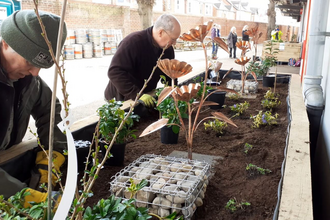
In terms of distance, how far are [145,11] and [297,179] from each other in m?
10.6

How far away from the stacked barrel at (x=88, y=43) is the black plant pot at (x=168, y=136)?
12.7 m

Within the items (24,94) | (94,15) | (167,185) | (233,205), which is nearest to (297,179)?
(233,205)

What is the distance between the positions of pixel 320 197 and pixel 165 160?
1.69 m

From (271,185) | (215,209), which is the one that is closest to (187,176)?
(215,209)

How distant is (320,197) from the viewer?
8.79 feet

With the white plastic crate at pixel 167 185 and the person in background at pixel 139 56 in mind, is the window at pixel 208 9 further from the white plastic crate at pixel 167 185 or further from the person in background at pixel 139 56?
the white plastic crate at pixel 167 185

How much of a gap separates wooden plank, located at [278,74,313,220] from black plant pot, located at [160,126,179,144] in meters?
0.81

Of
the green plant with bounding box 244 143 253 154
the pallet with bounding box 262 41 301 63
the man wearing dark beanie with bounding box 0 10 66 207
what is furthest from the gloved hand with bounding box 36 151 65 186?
the pallet with bounding box 262 41 301 63

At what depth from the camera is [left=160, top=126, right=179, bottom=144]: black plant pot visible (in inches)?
91.0

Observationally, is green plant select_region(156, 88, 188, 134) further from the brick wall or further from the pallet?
the brick wall

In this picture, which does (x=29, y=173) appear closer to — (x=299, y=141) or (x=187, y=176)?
(x=187, y=176)

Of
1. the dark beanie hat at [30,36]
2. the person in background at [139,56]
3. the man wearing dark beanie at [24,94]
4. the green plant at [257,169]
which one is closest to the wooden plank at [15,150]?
the man wearing dark beanie at [24,94]

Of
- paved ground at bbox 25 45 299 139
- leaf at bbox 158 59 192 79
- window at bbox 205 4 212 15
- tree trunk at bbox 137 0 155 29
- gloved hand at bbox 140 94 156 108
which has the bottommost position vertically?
paved ground at bbox 25 45 299 139

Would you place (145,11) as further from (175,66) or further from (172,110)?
(175,66)
